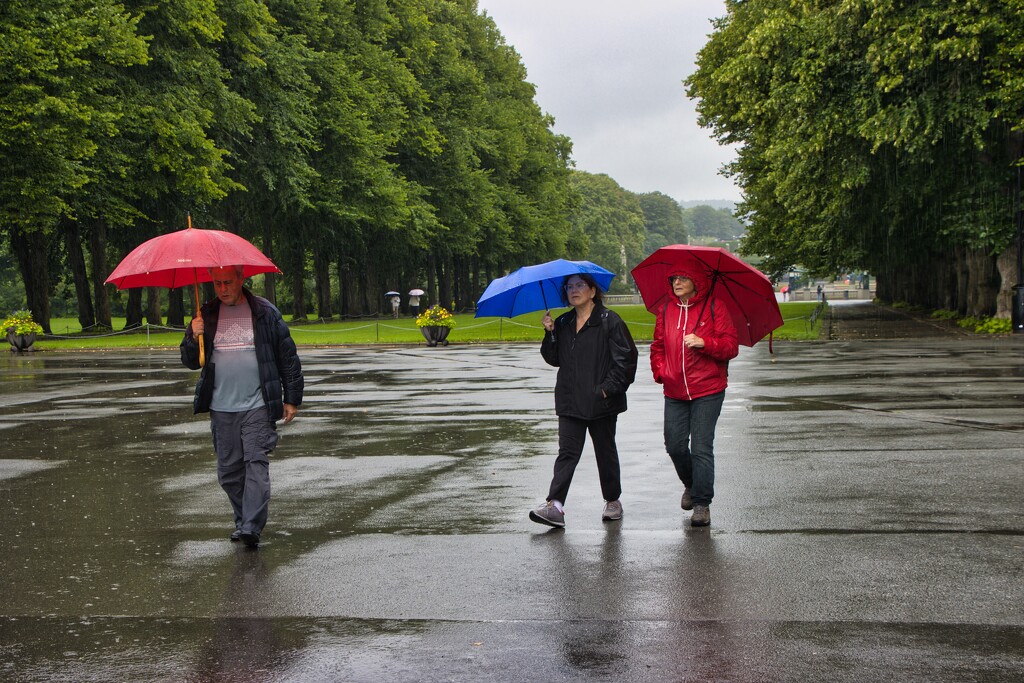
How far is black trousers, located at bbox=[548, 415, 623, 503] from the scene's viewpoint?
8.09 meters

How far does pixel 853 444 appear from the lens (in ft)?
37.9

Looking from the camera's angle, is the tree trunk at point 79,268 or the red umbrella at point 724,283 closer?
the red umbrella at point 724,283

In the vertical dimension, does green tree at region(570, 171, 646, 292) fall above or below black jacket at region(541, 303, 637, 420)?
above

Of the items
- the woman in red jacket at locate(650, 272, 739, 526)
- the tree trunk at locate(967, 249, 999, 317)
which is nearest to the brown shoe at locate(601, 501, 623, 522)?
the woman in red jacket at locate(650, 272, 739, 526)

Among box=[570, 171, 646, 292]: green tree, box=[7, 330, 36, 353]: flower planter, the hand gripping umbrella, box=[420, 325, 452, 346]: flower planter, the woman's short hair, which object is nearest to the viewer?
the hand gripping umbrella

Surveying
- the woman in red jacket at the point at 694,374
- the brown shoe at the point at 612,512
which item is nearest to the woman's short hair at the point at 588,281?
the woman in red jacket at the point at 694,374

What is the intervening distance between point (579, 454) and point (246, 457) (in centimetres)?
231

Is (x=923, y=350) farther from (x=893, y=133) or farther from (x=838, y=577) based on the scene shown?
(x=838, y=577)

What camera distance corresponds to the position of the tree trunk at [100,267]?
42281 millimetres

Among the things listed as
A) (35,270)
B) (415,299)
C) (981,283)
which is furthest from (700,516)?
(415,299)

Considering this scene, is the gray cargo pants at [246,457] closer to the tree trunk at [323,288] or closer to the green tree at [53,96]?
the green tree at [53,96]

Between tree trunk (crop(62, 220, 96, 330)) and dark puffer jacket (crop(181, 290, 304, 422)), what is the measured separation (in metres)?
38.0

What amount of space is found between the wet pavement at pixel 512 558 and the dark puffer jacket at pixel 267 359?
963mm

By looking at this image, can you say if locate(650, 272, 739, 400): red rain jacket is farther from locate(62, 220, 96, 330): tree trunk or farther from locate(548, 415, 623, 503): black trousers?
locate(62, 220, 96, 330): tree trunk
